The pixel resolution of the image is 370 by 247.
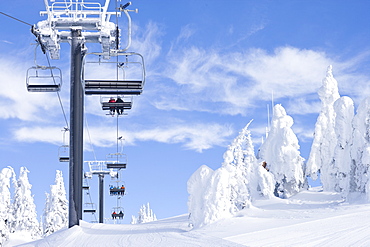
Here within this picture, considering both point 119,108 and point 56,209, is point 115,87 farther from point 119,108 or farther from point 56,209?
point 56,209

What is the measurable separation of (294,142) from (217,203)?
106 feet

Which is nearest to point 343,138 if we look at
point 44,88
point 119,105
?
point 119,105

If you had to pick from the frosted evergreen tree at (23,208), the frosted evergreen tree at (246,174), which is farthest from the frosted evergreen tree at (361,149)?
the frosted evergreen tree at (23,208)

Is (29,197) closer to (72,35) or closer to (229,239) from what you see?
(72,35)

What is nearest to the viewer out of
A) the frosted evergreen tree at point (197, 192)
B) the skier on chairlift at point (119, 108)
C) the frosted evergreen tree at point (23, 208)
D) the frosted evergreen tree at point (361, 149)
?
the skier on chairlift at point (119, 108)

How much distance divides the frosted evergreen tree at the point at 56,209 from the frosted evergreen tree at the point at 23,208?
4299 millimetres

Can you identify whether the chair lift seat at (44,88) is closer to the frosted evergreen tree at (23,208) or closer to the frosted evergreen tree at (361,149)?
the frosted evergreen tree at (361,149)

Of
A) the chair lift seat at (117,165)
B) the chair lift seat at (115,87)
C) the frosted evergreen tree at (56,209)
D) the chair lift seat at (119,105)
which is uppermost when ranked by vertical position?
the chair lift seat at (119,105)

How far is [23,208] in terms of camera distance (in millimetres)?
70812

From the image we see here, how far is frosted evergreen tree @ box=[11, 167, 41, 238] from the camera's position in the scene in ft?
231

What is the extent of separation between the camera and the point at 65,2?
2050 cm

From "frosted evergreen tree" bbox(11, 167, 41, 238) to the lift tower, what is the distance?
52.8 m

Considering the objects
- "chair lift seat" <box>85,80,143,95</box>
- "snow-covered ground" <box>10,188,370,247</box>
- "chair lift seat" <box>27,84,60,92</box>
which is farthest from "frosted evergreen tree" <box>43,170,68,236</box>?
"chair lift seat" <box>85,80,143,95</box>

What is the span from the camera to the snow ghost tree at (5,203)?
5909 centimetres
